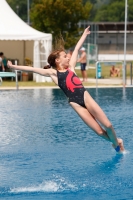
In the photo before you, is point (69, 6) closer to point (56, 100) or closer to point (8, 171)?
→ point (56, 100)

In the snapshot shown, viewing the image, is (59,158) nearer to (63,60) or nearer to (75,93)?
(75,93)

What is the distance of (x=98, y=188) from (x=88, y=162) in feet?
5.11

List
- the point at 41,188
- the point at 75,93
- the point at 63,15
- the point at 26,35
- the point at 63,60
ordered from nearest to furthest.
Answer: the point at 41,188, the point at 75,93, the point at 63,60, the point at 26,35, the point at 63,15

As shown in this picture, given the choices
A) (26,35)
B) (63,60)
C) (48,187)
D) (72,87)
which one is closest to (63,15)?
(26,35)

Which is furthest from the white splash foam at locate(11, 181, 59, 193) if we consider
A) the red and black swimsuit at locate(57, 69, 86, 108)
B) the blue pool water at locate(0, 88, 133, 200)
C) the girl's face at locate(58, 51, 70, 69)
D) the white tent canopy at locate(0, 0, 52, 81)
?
the white tent canopy at locate(0, 0, 52, 81)

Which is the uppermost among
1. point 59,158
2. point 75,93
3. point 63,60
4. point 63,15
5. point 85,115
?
point 63,15

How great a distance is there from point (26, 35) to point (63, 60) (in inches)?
781

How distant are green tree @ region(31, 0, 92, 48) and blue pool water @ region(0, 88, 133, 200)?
21.1 metres

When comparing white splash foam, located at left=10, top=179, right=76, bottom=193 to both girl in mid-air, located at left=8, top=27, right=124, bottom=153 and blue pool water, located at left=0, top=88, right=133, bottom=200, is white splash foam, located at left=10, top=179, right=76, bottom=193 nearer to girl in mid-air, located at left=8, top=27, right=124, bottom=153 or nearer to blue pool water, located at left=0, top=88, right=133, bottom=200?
blue pool water, located at left=0, top=88, right=133, bottom=200

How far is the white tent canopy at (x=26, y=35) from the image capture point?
28344 mm

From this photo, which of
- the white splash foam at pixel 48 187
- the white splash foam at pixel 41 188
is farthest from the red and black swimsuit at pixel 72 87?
the white splash foam at pixel 41 188

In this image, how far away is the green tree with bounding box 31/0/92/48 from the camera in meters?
36.6

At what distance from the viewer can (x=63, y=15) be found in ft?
121

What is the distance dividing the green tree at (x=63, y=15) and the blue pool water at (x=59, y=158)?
69.3 ft
